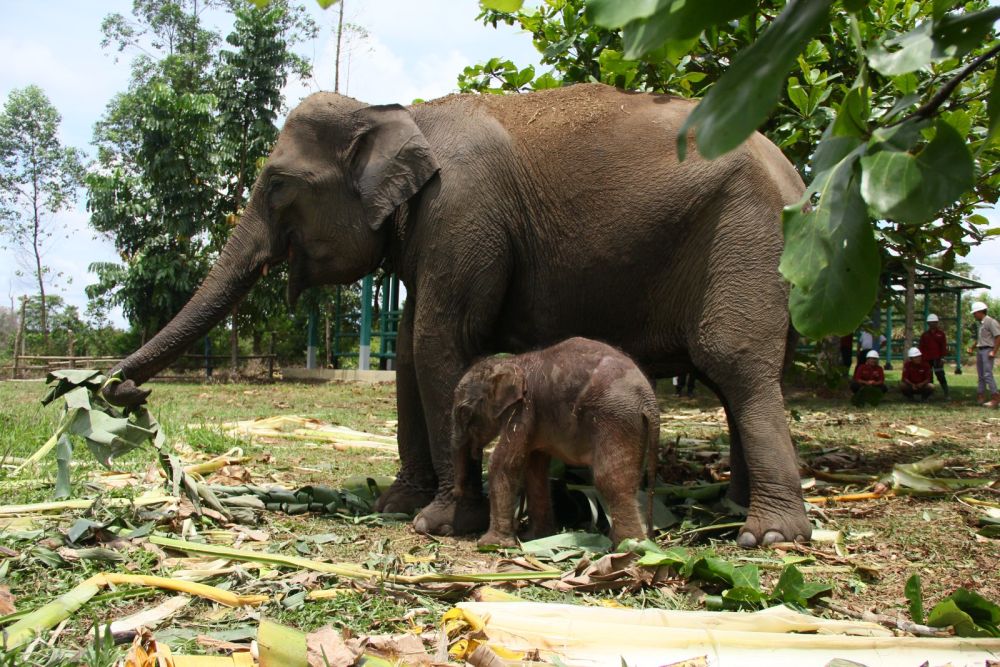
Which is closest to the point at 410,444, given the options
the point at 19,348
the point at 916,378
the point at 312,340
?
the point at 916,378

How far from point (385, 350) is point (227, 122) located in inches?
285

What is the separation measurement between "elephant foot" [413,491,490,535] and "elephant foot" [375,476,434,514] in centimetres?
44

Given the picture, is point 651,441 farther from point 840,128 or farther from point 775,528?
point 840,128

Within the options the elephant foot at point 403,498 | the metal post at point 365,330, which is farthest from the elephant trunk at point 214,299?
the metal post at point 365,330

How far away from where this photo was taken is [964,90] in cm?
569

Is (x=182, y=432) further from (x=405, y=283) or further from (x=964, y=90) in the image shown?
(x=964, y=90)

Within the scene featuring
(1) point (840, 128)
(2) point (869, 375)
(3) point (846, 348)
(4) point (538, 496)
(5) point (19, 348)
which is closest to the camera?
(1) point (840, 128)

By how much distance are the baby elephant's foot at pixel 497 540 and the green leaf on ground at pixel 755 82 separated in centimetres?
382

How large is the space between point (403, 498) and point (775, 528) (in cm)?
230

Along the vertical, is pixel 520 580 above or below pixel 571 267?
below

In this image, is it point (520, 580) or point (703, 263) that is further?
point (703, 263)

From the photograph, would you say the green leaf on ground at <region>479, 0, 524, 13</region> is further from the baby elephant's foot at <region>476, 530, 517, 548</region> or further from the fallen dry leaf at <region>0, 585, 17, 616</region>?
the baby elephant's foot at <region>476, 530, 517, 548</region>

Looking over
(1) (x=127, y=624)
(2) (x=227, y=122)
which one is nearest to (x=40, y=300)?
(2) (x=227, y=122)

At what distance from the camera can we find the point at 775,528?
4.44m
